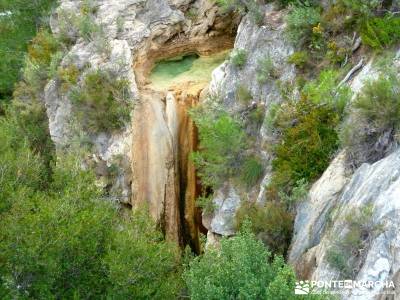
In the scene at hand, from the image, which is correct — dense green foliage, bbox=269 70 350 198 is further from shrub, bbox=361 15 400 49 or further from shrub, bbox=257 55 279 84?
shrub, bbox=257 55 279 84

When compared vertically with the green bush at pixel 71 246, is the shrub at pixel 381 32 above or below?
→ above

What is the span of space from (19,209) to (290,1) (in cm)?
805

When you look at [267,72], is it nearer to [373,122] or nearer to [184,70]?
[184,70]

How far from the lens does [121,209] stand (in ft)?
48.1

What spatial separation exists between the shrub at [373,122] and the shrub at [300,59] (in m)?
2.89

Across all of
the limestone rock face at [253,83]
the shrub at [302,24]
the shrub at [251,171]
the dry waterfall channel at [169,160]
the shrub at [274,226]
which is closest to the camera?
the shrub at [274,226]

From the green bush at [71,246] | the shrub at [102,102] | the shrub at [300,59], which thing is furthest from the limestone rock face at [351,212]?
the shrub at [102,102]

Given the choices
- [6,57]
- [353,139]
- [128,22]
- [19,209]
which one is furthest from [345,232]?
[6,57]

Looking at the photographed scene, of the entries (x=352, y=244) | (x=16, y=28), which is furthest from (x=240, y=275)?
(x=16, y=28)

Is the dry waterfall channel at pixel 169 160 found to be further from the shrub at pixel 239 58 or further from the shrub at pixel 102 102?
the shrub at pixel 239 58

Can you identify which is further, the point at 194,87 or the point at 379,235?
the point at 194,87

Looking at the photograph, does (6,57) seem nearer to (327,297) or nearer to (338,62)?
(338,62)

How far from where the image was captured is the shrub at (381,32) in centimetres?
1039

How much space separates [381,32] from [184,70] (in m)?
6.82
